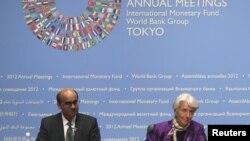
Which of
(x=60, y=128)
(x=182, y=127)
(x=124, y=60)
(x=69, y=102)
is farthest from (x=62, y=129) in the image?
(x=124, y=60)

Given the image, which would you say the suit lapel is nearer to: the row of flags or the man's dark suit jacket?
the man's dark suit jacket

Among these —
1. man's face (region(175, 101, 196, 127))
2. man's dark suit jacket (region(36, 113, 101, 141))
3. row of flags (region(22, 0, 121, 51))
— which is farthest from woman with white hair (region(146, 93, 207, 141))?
row of flags (region(22, 0, 121, 51))

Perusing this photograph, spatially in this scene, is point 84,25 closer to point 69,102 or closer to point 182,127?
point 69,102

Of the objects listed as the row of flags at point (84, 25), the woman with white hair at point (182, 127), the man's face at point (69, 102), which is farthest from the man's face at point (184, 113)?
the row of flags at point (84, 25)

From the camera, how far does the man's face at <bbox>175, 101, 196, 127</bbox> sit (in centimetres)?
422

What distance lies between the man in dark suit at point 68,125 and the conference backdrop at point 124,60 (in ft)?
3.77

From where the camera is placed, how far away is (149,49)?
5.61 m

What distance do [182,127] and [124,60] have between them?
1.53 m

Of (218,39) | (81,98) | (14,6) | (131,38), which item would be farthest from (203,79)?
(14,6)

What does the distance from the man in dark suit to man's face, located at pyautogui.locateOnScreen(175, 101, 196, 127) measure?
27.2 inches

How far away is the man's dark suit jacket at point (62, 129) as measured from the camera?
4.42m

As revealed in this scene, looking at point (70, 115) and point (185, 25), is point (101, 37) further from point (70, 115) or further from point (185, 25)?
point (70, 115)

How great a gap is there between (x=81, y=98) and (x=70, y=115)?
1.21 m

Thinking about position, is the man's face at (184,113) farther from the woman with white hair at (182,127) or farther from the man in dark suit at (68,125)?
the man in dark suit at (68,125)
